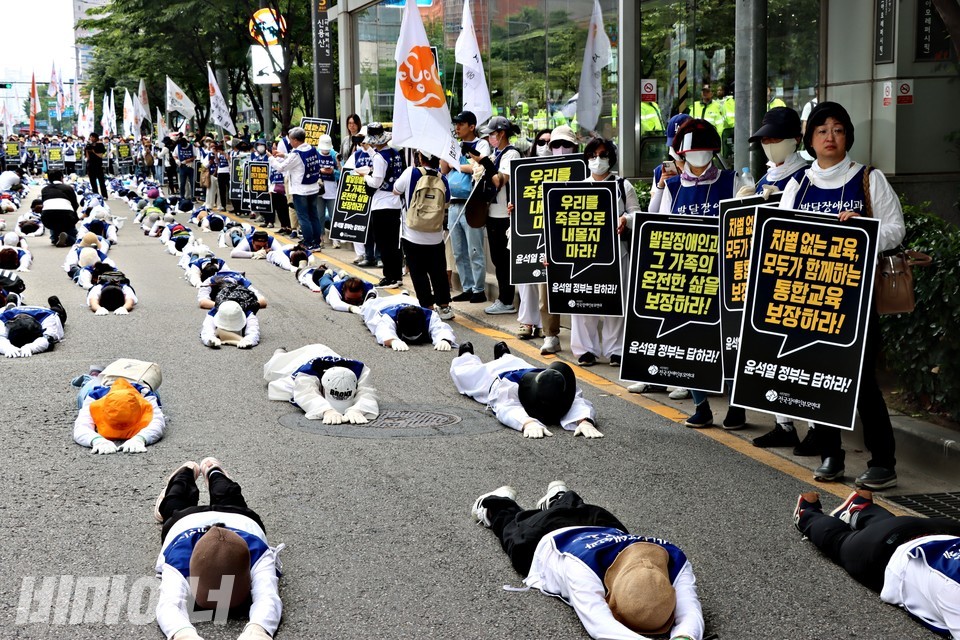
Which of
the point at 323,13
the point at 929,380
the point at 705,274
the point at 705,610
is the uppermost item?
the point at 323,13

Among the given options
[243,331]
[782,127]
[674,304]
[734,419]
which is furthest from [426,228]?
[782,127]

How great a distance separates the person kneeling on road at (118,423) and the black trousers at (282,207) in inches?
635

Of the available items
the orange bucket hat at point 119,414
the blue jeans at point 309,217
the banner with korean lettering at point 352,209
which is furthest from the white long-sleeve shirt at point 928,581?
the blue jeans at point 309,217

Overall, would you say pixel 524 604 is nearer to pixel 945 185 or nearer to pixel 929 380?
pixel 929 380

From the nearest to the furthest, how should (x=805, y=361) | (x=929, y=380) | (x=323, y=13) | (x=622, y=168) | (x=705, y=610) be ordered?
(x=705, y=610) → (x=805, y=361) → (x=929, y=380) → (x=622, y=168) → (x=323, y=13)

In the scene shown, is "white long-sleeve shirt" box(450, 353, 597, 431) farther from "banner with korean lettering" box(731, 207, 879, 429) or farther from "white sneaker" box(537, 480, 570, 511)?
"white sneaker" box(537, 480, 570, 511)

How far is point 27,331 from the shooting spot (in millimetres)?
11164

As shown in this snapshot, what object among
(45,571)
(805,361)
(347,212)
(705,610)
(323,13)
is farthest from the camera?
(323,13)

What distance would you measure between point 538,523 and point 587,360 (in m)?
5.07

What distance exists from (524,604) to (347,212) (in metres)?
12.8

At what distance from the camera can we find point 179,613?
4.56 m

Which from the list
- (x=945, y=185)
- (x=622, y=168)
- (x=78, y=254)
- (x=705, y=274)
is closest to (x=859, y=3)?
(x=945, y=185)

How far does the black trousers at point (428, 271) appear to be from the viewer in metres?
12.8

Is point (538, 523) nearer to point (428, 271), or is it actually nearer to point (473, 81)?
point (428, 271)
